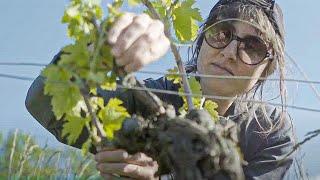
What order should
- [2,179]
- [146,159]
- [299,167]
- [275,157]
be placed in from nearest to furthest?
[146,159] → [299,167] → [275,157] → [2,179]

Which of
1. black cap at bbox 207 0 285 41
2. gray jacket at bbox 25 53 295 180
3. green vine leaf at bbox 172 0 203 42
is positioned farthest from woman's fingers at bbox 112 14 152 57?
black cap at bbox 207 0 285 41

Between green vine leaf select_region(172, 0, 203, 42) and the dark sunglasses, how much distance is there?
284mm

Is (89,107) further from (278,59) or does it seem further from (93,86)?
(278,59)

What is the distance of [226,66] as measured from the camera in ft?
4.50

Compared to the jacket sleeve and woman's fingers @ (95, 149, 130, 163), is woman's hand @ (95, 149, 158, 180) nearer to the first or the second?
woman's fingers @ (95, 149, 130, 163)

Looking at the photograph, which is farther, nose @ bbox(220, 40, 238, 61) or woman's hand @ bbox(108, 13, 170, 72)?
nose @ bbox(220, 40, 238, 61)

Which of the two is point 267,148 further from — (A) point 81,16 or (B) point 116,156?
(A) point 81,16

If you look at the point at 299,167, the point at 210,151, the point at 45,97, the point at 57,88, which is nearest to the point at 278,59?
the point at 299,167

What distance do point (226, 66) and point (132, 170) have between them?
54 centimetres

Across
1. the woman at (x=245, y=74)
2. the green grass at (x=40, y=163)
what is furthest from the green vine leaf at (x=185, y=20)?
the green grass at (x=40, y=163)

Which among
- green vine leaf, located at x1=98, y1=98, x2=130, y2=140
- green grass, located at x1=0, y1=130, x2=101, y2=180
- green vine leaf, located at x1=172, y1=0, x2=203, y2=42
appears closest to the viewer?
green vine leaf, located at x1=98, y1=98, x2=130, y2=140

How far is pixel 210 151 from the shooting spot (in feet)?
2.64

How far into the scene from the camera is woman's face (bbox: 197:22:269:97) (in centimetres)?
136

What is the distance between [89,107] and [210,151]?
0.17 m
